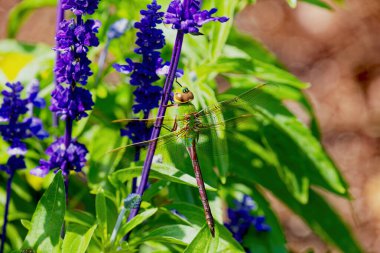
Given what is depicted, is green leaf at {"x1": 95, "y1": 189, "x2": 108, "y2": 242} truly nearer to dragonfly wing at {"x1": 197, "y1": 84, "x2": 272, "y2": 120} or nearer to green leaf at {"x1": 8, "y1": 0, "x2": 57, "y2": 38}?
dragonfly wing at {"x1": 197, "y1": 84, "x2": 272, "y2": 120}

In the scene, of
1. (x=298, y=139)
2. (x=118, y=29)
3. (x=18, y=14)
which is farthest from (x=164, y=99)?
(x=18, y=14)

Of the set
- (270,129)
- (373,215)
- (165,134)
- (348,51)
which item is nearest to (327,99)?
(348,51)

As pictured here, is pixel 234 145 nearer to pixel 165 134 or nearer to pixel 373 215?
pixel 165 134

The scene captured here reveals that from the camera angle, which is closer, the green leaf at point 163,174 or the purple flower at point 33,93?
the green leaf at point 163,174

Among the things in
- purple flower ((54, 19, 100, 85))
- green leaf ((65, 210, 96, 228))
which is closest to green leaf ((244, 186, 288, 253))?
green leaf ((65, 210, 96, 228))

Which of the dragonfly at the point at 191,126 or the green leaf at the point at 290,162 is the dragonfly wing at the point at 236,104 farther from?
the green leaf at the point at 290,162

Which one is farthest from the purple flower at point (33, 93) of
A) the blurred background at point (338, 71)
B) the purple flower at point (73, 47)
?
the blurred background at point (338, 71)

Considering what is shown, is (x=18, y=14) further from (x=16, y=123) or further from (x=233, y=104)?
(x=233, y=104)
